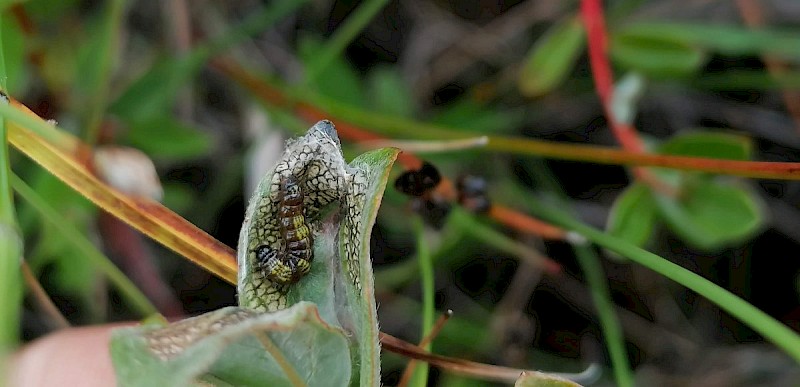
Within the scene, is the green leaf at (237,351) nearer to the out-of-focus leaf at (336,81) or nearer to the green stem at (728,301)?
the green stem at (728,301)

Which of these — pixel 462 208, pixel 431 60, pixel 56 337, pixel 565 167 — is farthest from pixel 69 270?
pixel 565 167

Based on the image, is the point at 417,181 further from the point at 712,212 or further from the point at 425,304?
the point at 712,212

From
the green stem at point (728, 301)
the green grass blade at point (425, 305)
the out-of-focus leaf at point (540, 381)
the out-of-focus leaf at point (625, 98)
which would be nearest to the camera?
the out-of-focus leaf at point (540, 381)

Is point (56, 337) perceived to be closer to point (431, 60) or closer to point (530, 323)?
point (530, 323)

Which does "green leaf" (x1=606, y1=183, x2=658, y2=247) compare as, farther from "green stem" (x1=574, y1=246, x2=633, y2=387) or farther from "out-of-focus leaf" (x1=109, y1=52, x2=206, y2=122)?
"out-of-focus leaf" (x1=109, y1=52, x2=206, y2=122)

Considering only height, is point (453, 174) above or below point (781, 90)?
below

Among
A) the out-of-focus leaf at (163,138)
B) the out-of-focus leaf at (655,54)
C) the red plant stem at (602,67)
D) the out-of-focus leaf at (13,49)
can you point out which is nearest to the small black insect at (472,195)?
the red plant stem at (602,67)
